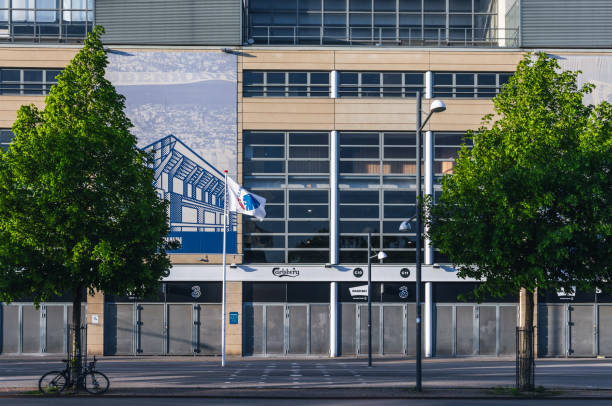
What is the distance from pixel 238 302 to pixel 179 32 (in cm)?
1481

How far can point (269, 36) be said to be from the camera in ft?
132

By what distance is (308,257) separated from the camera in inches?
1448

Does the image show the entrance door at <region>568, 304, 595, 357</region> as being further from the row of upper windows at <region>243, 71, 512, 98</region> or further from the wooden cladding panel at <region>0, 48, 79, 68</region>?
the wooden cladding panel at <region>0, 48, 79, 68</region>

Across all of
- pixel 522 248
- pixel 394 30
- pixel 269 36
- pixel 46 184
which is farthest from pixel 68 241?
pixel 394 30

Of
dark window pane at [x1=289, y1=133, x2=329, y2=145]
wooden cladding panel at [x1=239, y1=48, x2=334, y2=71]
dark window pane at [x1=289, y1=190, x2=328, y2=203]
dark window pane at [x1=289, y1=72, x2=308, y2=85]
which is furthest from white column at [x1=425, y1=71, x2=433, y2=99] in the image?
dark window pane at [x1=289, y1=190, x2=328, y2=203]

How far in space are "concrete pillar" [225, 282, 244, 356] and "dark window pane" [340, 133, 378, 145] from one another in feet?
31.2

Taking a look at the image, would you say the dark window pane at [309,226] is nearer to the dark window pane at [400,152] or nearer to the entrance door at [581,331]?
the dark window pane at [400,152]

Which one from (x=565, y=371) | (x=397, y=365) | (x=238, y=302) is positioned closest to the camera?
(x=565, y=371)

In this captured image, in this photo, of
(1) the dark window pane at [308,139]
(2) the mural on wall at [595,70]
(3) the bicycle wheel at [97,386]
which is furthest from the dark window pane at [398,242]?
(3) the bicycle wheel at [97,386]

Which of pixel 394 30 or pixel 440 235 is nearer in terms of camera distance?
pixel 440 235

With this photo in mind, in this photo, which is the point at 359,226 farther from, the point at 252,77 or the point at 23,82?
the point at 23,82

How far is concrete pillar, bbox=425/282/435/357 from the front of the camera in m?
36.6

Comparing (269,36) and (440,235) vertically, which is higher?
(269,36)

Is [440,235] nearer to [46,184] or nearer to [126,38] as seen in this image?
[46,184]
